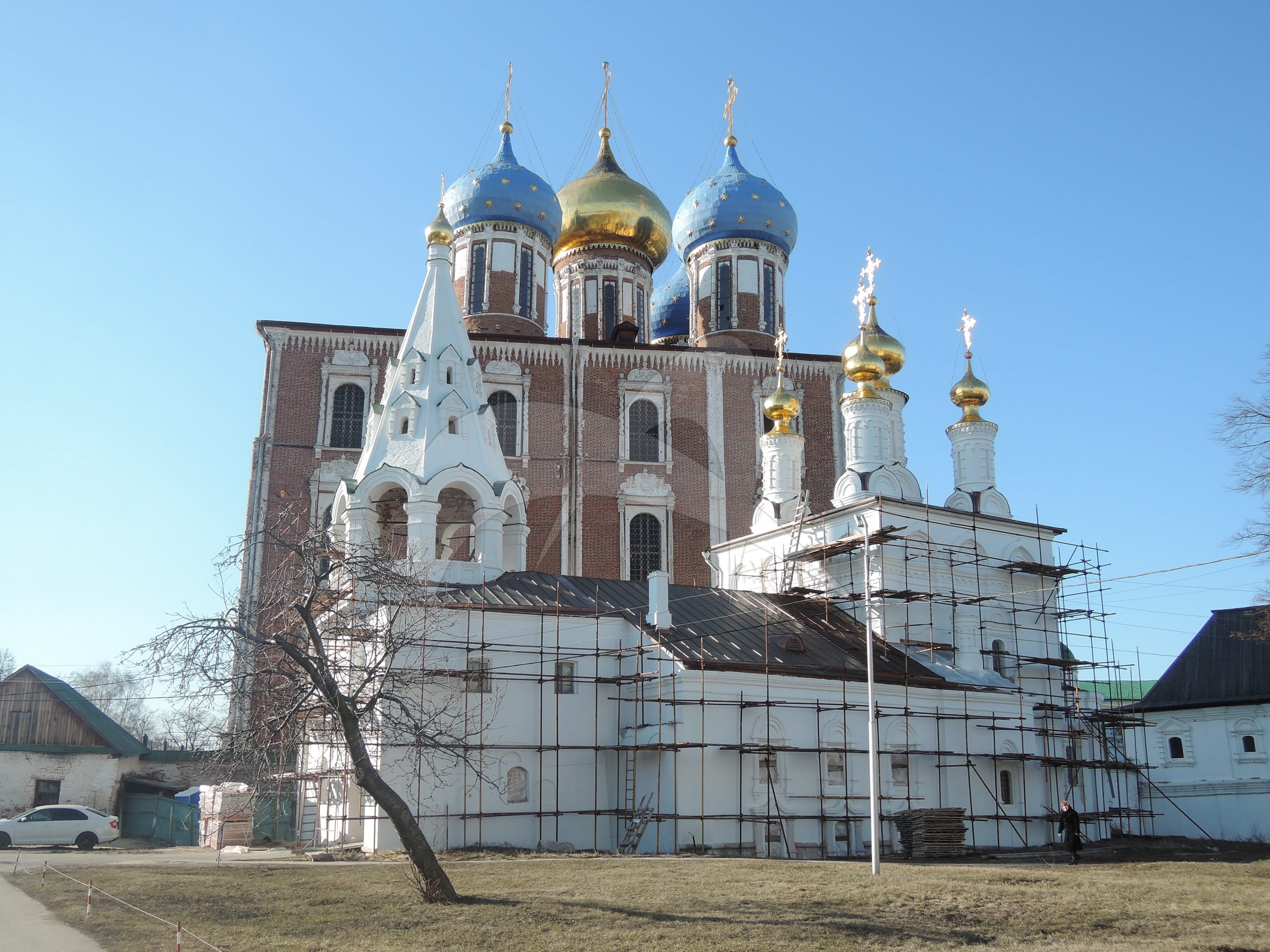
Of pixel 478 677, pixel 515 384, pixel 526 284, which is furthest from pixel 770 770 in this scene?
pixel 526 284

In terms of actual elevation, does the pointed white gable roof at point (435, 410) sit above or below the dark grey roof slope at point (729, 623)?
above

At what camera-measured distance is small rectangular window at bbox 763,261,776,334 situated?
117 feet

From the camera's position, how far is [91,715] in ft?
98.1

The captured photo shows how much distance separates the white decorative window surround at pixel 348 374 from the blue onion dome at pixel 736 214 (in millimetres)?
10801

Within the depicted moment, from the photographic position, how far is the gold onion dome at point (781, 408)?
28.7 meters

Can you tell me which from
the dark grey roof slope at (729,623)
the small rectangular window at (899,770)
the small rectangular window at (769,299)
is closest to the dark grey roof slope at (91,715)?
the dark grey roof slope at (729,623)

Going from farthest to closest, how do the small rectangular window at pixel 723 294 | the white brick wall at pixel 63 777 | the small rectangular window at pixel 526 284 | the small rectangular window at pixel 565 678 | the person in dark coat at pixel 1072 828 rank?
the small rectangular window at pixel 723 294 < the small rectangular window at pixel 526 284 < the white brick wall at pixel 63 777 < the small rectangular window at pixel 565 678 < the person in dark coat at pixel 1072 828

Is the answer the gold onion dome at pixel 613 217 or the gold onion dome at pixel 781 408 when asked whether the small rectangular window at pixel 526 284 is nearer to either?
the gold onion dome at pixel 613 217

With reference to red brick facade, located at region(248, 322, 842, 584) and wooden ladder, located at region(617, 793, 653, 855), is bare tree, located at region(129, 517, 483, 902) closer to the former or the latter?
wooden ladder, located at region(617, 793, 653, 855)

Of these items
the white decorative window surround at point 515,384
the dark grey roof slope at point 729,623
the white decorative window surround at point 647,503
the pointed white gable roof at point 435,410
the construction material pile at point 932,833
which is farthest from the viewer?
the white decorative window surround at point 515,384

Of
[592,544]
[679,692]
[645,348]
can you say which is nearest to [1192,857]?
[679,692]

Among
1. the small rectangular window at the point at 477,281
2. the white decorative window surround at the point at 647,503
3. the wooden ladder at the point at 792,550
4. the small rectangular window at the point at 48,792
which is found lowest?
the small rectangular window at the point at 48,792

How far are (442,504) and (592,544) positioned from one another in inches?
305

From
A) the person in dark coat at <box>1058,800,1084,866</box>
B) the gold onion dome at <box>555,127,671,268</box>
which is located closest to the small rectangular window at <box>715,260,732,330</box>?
the gold onion dome at <box>555,127,671,268</box>
